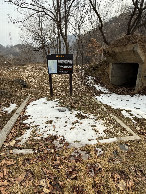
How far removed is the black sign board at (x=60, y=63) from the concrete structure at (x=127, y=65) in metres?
4.17

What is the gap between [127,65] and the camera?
10.6 meters

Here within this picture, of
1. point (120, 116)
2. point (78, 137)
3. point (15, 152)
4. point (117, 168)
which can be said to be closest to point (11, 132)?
point (15, 152)

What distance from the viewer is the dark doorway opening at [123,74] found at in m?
10.2

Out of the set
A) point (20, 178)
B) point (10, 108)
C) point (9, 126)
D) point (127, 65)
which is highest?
point (127, 65)

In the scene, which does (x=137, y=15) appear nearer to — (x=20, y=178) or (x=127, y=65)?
(x=127, y=65)

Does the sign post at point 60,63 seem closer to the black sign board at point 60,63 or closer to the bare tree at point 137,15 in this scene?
the black sign board at point 60,63

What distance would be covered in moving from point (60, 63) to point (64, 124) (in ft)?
12.1

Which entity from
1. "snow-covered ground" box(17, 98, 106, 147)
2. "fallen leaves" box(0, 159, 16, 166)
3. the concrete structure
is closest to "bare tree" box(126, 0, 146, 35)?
the concrete structure

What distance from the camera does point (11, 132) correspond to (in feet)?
14.6

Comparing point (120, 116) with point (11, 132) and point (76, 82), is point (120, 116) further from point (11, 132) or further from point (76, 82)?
point (76, 82)

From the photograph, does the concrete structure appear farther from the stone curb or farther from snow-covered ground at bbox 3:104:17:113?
snow-covered ground at bbox 3:104:17:113

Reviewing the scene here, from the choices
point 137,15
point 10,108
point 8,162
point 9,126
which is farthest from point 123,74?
point 8,162

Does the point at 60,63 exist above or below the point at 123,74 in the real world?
above

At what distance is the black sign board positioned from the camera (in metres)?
6.92
